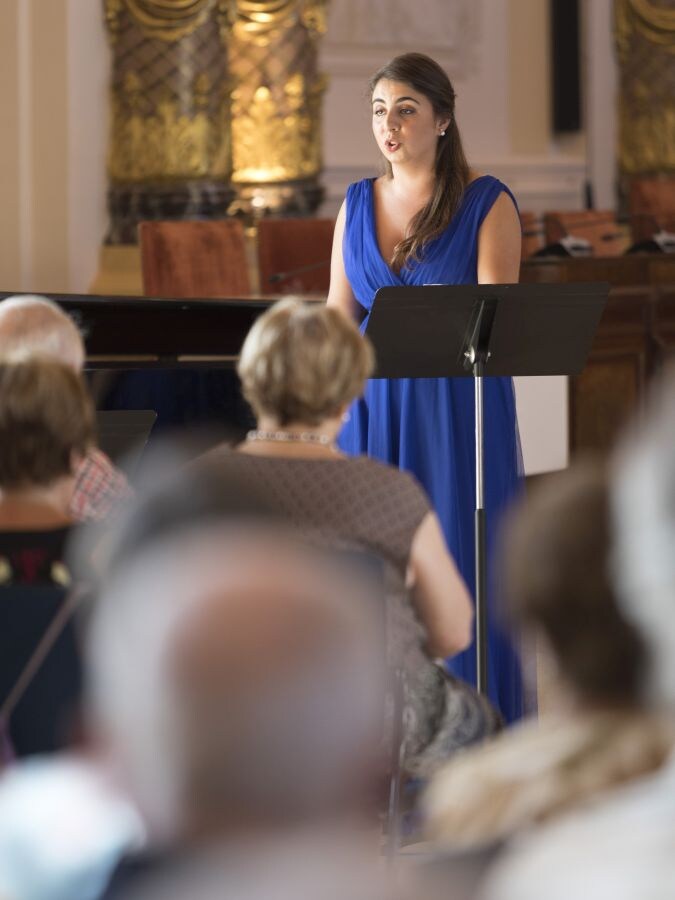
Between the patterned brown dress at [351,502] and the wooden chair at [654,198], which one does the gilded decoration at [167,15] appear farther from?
the patterned brown dress at [351,502]

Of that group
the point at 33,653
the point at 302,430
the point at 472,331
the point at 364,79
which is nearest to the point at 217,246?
the point at 364,79

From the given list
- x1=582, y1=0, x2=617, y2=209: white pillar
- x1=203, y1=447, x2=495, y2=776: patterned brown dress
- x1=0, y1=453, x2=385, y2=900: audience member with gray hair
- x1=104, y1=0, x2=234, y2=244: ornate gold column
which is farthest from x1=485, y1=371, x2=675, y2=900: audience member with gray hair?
x1=582, y1=0, x2=617, y2=209: white pillar

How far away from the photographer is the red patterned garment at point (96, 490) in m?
2.43

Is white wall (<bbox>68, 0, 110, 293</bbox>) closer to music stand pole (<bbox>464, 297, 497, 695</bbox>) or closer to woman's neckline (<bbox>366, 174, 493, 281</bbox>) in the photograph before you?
woman's neckline (<bbox>366, 174, 493, 281</bbox>)

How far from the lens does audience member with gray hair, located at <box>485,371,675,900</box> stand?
39.3 inches

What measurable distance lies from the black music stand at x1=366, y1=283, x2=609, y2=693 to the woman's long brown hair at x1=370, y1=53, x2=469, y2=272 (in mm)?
506

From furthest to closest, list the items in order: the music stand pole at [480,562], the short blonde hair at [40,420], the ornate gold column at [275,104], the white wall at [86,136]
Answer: the ornate gold column at [275,104]
the white wall at [86,136]
the music stand pole at [480,562]
the short blonde hair at [40,420]

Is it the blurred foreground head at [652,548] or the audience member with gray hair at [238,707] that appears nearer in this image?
the blurred foreground head at [652,548]

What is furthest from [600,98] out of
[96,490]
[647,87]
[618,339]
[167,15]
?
[96,490]

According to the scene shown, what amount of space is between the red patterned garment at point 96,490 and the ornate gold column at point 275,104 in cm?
665

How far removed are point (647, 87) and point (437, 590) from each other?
867 cm

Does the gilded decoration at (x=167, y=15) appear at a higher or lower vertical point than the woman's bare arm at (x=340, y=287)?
higher

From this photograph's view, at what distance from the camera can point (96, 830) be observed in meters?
1.45

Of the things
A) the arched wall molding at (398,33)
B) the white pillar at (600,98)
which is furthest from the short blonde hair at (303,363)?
the white pillar at (600,98)
